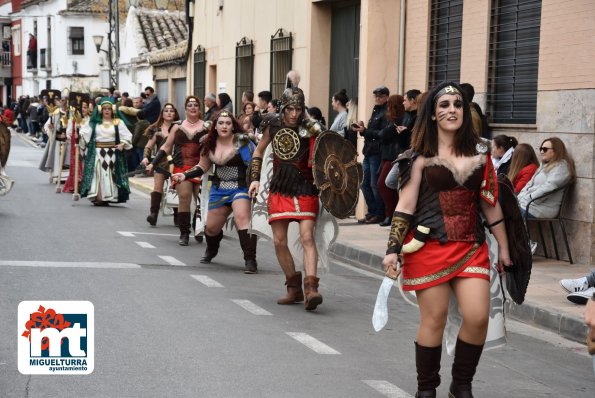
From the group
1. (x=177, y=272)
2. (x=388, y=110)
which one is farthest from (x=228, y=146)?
(x=388, y=110)

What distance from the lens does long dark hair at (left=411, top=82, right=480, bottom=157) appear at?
6223 millimetres

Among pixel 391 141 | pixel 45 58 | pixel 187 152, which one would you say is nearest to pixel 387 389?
pixel 187 152

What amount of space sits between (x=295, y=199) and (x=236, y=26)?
17.9m

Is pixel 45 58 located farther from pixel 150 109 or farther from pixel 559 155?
pixel 559 155

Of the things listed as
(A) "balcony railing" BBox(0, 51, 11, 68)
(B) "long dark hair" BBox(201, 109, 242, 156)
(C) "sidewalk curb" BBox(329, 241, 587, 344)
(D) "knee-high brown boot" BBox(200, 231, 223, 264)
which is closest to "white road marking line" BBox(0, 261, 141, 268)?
(D) "knee-high brown boot" BBox(200, 231, 223, 264)

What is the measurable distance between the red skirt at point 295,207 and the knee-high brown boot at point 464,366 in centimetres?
366

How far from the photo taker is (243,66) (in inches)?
1048

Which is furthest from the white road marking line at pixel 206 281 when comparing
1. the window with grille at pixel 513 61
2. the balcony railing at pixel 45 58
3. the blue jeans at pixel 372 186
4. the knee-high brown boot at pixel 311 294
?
the balcony railing at pixel 45 58

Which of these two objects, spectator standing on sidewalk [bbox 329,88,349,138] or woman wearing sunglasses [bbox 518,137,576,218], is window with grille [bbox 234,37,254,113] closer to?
spectator standing on sidewalk [bbox 329,88,349,138]

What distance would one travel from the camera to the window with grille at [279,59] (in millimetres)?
22438

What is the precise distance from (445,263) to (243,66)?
20.9 meters

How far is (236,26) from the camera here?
27.1 meters

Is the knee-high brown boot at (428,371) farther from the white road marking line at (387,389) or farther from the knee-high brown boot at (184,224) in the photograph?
the knee-high brown boot at (184,224)

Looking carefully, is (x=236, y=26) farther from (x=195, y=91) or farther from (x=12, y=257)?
(x=12, y=257)
